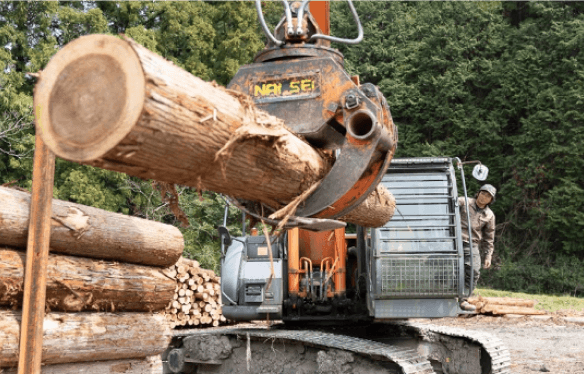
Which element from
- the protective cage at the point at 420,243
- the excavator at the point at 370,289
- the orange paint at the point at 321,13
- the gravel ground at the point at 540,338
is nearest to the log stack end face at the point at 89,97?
the excavator at the point at 370,289

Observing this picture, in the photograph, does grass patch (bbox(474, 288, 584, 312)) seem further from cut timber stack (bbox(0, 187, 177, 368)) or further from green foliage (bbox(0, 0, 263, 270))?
cut timber stack (bbox(0, 187, 177, 368))

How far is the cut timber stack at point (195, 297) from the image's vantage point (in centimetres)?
1151

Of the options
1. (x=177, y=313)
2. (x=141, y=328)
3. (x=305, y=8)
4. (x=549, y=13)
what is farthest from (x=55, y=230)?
(x=549, y=13)

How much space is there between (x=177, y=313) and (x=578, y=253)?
15743mm

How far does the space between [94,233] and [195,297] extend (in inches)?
302

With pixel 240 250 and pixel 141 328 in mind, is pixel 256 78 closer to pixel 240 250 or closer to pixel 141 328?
pixel 141 328

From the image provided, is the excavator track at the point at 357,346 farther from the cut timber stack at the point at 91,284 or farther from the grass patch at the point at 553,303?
the grass patch at the point at 553,303

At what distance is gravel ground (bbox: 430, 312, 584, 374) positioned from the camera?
8.60 m

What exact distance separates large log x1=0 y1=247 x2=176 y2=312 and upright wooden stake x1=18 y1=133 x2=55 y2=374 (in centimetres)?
11

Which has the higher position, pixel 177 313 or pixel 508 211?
pixel 508 211

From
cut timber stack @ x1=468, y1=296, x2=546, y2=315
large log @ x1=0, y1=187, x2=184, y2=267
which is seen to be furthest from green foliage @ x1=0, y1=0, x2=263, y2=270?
large log @ x1=0, y1=187, x2=184, y2=267

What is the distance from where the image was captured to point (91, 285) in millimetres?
4406

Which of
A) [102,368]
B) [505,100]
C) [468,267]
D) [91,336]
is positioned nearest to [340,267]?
[468,267]

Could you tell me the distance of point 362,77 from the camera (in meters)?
26.1
